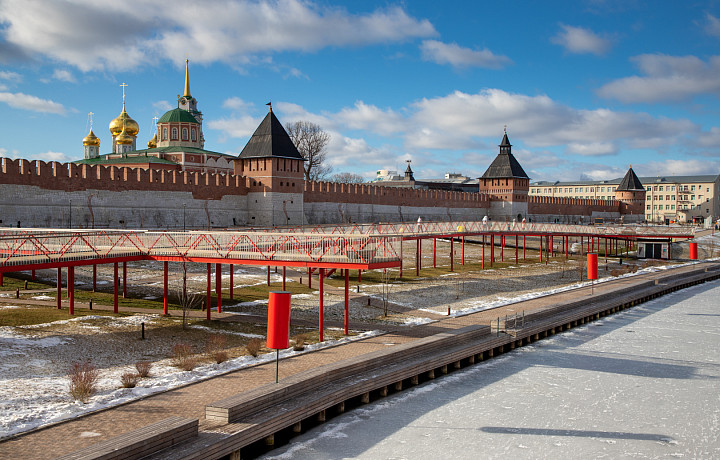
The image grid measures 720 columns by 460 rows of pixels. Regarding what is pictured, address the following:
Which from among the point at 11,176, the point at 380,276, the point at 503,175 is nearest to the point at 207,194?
the point at 11,176

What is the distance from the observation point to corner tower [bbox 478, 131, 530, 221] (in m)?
59.6

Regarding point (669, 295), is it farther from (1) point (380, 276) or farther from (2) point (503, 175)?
(2) point (503, 175)

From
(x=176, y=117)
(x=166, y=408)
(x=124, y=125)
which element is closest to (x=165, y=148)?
(x=176, y=117)

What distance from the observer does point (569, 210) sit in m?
69.5

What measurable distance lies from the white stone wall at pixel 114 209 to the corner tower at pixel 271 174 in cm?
102

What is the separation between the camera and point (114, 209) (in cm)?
3100

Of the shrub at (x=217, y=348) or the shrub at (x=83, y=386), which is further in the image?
the shrub at (x=217, y=348)

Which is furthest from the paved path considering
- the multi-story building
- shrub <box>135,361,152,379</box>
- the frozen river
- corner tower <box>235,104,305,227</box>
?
the multi-story building

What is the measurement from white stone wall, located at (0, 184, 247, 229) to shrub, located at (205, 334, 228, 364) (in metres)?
16.4

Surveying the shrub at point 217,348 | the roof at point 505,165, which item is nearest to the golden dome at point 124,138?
the roof at point 505,165

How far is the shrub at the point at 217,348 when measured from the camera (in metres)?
12.9

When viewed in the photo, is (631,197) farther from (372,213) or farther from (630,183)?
(372,213)

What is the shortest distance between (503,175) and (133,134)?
33.9 metres

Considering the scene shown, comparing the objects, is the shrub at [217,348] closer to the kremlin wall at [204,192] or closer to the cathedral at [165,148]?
the kremlin wall at [204,192]
